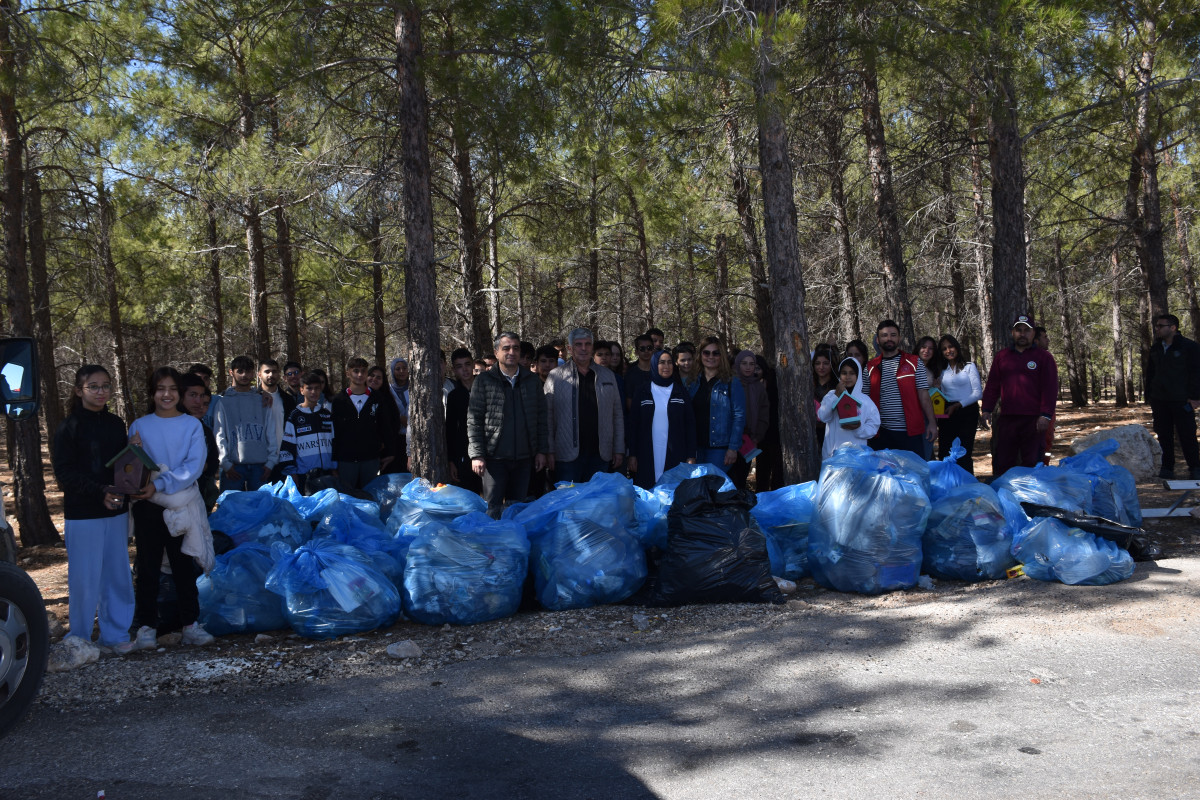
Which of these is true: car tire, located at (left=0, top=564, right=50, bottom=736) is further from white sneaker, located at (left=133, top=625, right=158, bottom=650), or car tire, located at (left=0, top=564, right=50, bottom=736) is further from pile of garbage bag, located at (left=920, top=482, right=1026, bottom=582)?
pile of garbage bag, located at (left=920, top=482, right=1026, bottom=582)

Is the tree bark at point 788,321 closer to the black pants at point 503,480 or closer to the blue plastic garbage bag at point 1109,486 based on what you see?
the blue plastic garbage bag at point 1109,486

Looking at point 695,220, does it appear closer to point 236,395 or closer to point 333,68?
point 333,68

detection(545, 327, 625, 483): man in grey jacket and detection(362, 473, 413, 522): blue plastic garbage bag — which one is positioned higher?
detection(545, 327, 625, 483): man in grey jacket

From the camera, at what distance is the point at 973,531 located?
5504 millimetres

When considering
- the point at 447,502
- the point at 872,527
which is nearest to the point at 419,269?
the point at 447,502

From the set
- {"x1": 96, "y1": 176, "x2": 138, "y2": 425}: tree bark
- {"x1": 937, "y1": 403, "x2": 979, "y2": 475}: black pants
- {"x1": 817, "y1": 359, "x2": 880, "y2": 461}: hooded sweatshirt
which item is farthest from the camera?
{"x1": 96, "y1": 176, "x2": 138, "y2": 425}: tree bark

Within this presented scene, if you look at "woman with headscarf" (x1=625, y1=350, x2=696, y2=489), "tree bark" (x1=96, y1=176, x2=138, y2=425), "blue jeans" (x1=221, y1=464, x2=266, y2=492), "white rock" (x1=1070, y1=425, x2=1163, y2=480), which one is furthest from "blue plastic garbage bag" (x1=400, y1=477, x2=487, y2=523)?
"white rock" (x1=1070, y1=425, x2=1163, y2=480)

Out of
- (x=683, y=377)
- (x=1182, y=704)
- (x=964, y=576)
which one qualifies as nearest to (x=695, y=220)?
(x=683, y=377)

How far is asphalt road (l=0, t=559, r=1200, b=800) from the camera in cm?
317

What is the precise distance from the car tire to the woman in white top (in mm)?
7352

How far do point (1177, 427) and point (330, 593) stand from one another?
8.63 metres

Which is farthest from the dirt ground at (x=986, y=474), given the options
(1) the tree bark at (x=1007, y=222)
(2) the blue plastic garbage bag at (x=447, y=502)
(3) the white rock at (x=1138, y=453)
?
(2) the blue plastic garbage bag at (x=447, y=502)

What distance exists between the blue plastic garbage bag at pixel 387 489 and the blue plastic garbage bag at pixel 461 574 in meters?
1.70

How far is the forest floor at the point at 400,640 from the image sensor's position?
14.5 ft
